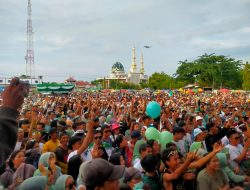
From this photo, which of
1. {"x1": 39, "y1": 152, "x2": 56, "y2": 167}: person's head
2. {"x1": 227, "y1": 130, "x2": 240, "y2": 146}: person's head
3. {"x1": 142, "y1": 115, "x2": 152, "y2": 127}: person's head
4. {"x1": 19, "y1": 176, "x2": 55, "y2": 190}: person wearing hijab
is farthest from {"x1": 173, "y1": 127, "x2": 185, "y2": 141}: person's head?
{"x1": 19, "y1": 176, "x2": 55, "y2": 190}: person wearing hijab

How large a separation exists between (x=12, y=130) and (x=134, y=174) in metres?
2.53

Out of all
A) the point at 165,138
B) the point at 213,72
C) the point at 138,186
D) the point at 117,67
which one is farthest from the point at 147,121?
the point at 117,67

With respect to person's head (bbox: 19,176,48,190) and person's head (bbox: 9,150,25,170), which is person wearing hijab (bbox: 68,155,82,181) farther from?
person's head (bbox: 19,176,48,190)

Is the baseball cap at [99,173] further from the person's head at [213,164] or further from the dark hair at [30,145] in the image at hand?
the dark hair at [30,145]

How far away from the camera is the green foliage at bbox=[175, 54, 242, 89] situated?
67.9 metres

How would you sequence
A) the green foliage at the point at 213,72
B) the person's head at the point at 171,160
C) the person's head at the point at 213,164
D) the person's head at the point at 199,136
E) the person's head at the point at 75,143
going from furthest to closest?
the green foliage at the point at 213,72
the person's head at the point at 199,136
the person's head at the point at 75,143
the person's head at the point at 213,164
the person's head at the point at 171,160

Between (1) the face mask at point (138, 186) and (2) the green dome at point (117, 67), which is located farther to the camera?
(2) the green dome at point (117, 67)

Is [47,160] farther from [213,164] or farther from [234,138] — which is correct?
[234,138]

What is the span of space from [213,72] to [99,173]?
6744cm

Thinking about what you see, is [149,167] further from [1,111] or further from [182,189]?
[1,111]

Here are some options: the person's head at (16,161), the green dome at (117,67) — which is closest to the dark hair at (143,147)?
the person's head at (16,161)

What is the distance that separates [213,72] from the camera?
67.1 metres

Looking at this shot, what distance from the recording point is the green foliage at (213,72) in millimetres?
67875

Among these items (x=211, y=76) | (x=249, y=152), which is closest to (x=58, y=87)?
(x=249, y=152)
